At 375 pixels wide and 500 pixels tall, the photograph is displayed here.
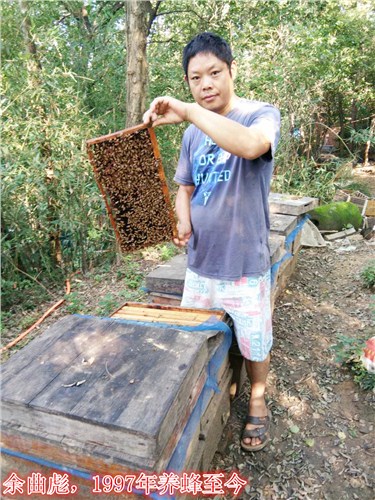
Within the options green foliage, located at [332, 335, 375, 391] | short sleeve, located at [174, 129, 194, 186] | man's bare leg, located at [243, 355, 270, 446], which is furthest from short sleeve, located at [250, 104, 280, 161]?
green foliage, located at [332, 335, 375, 391]

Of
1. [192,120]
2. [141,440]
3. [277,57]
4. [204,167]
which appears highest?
[277,57]

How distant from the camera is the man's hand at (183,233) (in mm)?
2254

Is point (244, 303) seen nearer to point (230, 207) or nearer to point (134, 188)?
point (230, 207)

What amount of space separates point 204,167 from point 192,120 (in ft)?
1.63

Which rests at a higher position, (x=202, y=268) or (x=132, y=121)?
(x=132, y=121)

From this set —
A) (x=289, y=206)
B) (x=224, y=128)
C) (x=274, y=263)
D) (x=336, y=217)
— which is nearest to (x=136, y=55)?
(x=289, y=206)

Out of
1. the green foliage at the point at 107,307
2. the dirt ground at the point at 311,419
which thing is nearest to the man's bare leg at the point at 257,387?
the dirt ground at the point at 311,419

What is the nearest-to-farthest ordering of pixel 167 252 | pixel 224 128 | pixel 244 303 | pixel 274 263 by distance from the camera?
pixel 224 128, pixel 244 303, pixel 274 263, pixel 167 252

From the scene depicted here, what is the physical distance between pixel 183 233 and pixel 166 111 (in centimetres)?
76

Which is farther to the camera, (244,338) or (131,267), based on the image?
(131,267)

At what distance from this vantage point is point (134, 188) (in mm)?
2232

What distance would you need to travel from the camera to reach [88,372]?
1.48m

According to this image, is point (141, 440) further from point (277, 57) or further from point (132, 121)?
point (277, 57)

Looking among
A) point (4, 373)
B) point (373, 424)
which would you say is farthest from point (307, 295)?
point (4, 373)
